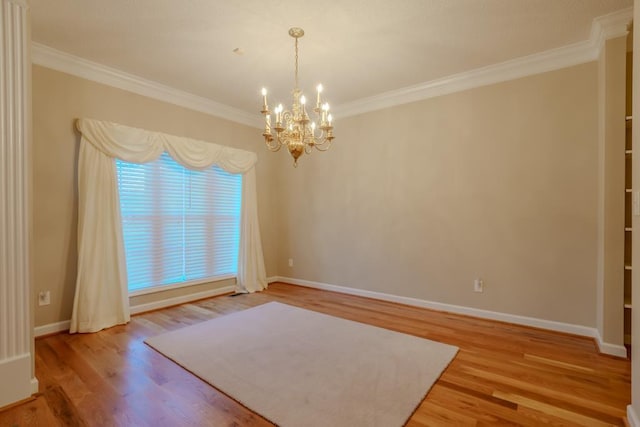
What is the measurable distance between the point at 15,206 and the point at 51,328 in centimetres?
173

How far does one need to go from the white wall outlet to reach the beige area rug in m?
1.18

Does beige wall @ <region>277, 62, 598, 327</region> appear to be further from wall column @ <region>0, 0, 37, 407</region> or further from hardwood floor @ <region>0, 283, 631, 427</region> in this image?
wall column @ <region>0, 0, 37, 407</region>

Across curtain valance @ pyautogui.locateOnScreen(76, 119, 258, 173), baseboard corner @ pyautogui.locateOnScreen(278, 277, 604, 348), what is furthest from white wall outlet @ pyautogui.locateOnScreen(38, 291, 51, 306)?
baseboard corner @ pyautogui.locateOnScreen(278, 277, 604, 348)

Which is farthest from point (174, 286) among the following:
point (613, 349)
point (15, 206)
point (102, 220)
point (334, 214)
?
point (613, 349)

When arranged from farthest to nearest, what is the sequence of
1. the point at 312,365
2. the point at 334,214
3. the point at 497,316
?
the point at 334,214
the point at 497,316
the point at 312,365

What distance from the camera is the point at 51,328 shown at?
298cm

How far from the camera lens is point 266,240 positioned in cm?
528

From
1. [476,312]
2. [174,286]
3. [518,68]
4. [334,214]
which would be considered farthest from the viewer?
[334,214]

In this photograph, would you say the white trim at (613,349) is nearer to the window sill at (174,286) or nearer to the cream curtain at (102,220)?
the window sill at (174,286)

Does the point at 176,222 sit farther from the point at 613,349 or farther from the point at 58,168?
the point at 613,349

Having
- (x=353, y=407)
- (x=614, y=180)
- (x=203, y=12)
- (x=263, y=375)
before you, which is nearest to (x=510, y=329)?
(x=614, y=180)

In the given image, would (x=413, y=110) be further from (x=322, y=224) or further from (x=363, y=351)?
(x=363, y=351)

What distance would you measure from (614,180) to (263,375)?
10.7 feet

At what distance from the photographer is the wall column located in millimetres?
1886
